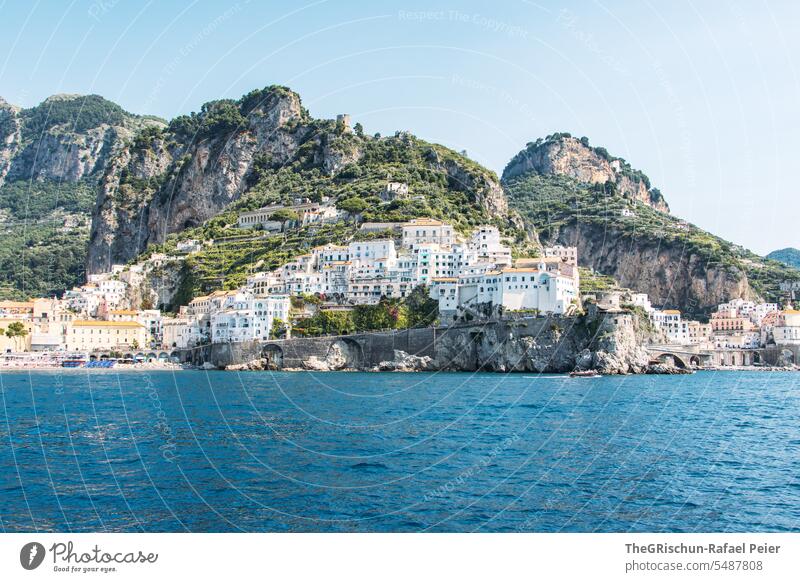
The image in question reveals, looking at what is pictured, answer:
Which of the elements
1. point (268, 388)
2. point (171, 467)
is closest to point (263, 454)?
point (171, 467)

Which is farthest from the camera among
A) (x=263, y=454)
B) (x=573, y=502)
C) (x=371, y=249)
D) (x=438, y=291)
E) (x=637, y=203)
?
(x=637, y=203)

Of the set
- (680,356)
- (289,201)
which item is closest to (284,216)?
(289,201)

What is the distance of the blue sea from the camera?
64.2 feet

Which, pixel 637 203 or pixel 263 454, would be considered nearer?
pixel 263 454

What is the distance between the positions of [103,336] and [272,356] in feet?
88.9

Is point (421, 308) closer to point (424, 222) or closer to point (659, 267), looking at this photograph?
point (424, 222)

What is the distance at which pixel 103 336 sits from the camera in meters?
95.4

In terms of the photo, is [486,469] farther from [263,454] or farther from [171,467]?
[171,467]

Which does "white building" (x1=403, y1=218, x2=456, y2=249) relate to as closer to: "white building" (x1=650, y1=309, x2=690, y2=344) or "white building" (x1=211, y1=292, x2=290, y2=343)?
"white building" (x1=211, y1=292, x2=290, y2=343)

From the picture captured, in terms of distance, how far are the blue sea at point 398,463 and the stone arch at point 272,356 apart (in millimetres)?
27817

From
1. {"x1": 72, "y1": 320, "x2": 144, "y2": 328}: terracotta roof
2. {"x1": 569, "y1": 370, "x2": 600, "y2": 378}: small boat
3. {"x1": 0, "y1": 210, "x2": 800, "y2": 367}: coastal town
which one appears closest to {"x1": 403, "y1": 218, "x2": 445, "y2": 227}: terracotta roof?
{"x1": 0, "y1": 210, "x2": 800, "y2": 367}: coastal town

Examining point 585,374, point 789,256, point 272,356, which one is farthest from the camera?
point 789,256
